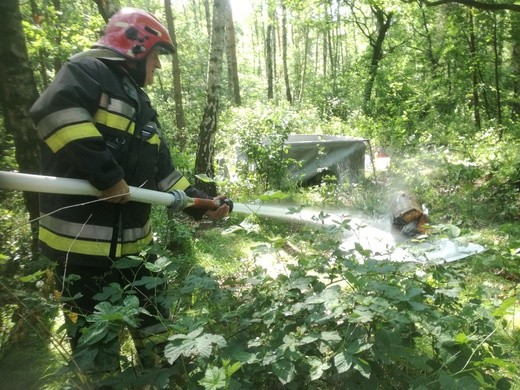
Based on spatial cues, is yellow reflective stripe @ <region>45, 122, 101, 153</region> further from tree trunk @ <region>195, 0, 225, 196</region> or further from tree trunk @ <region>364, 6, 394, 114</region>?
tree trunk @ <region>364, 6, 394, 114</region>

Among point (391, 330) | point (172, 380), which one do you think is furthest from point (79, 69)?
point (391, 330)

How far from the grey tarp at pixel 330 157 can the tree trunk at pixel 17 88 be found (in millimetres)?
5633

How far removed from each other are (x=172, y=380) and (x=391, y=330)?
938 millimetres

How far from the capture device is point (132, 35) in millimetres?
2195

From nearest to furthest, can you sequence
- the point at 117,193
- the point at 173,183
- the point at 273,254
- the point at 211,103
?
the point at 117,193, the point at 173,183, the point at 273,254, the point at 211,103

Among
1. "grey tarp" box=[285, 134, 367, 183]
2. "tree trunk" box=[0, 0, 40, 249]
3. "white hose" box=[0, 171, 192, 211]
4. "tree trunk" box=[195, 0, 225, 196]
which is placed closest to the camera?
"white hose" box=[0, 171, 192, 211]

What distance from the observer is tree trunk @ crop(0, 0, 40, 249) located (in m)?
3.24

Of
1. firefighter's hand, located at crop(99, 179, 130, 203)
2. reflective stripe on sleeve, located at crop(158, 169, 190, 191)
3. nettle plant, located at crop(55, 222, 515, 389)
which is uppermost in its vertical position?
firefighter's hand, located at crop(99, 179, 130, 203)

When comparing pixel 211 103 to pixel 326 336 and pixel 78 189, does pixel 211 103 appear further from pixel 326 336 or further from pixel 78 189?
pixel 326 336

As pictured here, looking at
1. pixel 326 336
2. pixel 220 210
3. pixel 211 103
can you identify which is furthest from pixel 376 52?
pixel 326 336

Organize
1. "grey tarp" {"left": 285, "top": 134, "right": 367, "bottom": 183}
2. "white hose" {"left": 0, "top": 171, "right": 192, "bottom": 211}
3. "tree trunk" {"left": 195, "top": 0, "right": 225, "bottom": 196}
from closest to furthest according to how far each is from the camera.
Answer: "white hose" {"left": 0, "top": 171, "right": 192, "bottom": 211} → "tree trunk" {"left": 195, "top": 0, "right": 225, "bottom": 196} → "grey tarp" {"left": 285, "top": 134, "right": 367, "bottom": 183}

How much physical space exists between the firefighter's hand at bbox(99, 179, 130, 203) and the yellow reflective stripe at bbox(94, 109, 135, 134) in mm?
334

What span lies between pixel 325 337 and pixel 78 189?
1329 mm

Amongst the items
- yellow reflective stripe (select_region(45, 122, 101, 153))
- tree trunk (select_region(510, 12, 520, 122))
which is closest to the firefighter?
yellow reflective stripe (select_region(45, 122, 101, 153))
